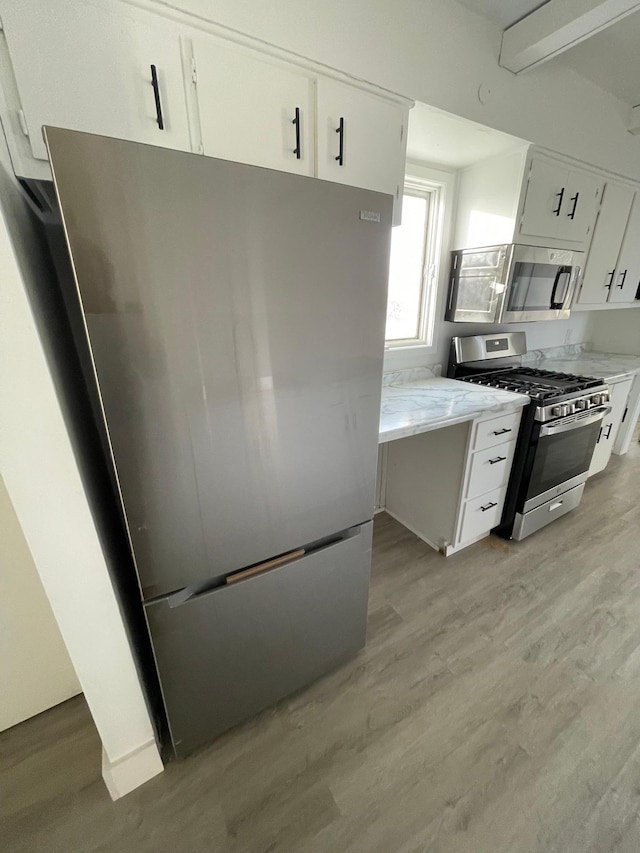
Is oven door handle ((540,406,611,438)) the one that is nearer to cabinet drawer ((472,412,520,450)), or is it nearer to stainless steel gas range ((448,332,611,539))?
stainless steel gas range ((448,332,611,539))

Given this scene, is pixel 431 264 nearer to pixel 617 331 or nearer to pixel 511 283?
pixel 511 283

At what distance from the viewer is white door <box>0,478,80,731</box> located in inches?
44.5

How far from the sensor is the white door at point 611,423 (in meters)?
2.69

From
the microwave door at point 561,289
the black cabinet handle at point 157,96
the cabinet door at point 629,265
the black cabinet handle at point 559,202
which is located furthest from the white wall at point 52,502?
the cabinet door at point 629,265

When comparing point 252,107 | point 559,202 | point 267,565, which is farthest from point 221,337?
point 559,202

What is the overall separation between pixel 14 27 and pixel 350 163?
931 mm

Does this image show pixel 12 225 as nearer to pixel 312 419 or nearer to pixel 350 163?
pixel 312 419

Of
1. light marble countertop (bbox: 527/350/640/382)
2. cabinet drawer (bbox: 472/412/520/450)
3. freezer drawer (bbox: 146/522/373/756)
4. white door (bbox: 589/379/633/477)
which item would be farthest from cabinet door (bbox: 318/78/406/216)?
white door (bbox: 589/379/633/477)

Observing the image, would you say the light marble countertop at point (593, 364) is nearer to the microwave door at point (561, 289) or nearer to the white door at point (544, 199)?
the microwave door at point (561, 289)

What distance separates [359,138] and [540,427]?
5.39ft

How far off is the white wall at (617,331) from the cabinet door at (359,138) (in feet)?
10.7

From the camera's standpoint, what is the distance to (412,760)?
3.85 feet

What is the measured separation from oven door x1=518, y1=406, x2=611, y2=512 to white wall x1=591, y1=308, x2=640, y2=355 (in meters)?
1.65

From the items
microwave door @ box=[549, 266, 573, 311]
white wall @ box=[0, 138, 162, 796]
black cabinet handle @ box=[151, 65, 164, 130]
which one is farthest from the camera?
microwave door @ box=[549, 266, 573, 311]
